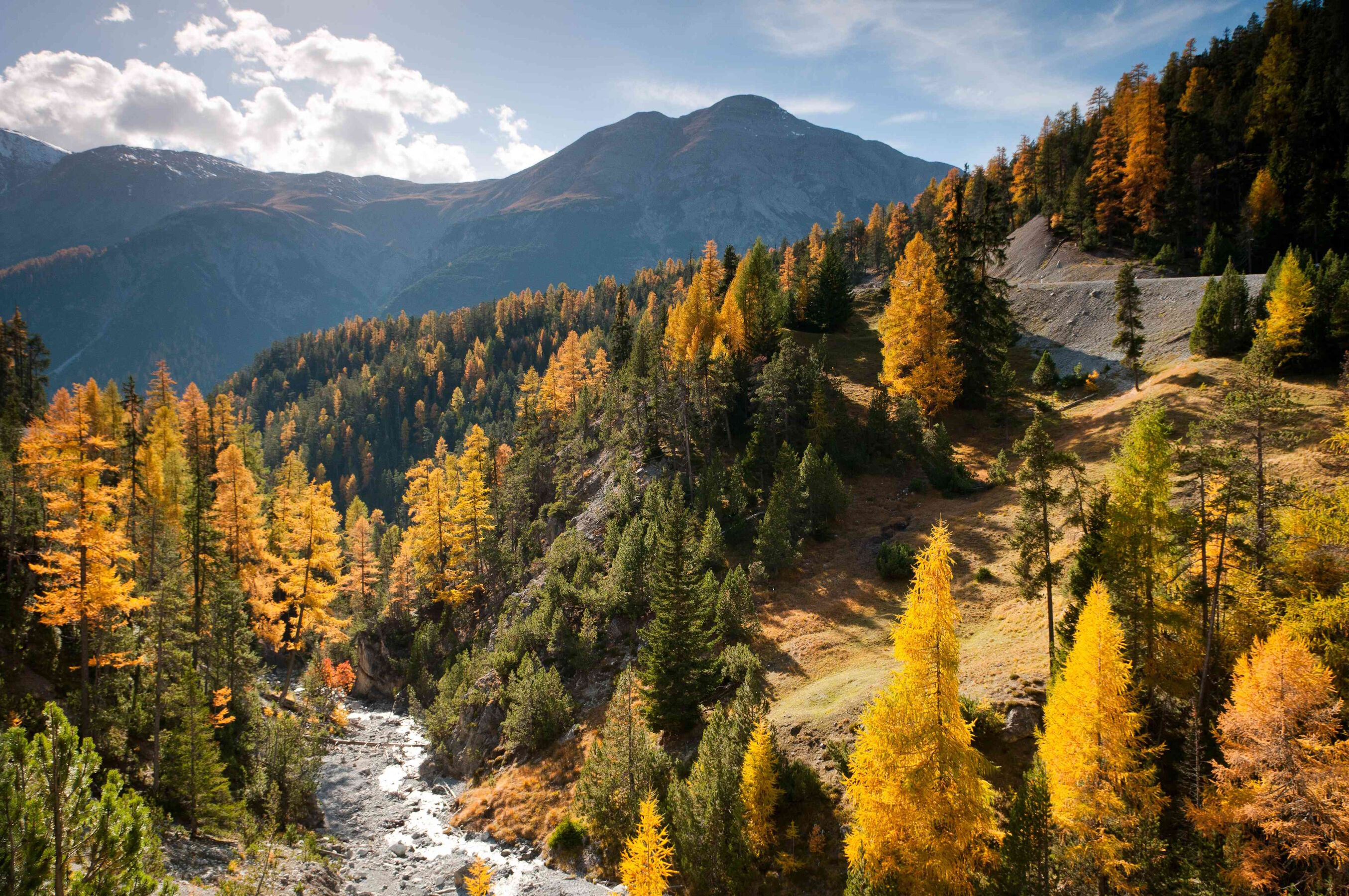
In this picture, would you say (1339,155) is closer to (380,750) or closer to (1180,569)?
(1180,569)

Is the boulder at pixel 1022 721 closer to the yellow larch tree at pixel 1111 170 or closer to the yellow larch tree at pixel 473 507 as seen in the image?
the yellow larch tree at pixel 473 507

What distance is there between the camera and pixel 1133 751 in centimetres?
1692

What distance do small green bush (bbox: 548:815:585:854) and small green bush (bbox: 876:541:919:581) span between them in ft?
77.8

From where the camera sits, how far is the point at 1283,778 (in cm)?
1596

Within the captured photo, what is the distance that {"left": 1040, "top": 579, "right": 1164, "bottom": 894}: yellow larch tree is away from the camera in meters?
16.3

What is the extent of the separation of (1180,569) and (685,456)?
3520 cm

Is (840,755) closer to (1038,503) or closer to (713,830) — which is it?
(713,830)

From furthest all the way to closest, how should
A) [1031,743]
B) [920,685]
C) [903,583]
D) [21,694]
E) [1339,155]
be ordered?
[1339,155], [903,583], [21,694], [1031,743], [920,685]

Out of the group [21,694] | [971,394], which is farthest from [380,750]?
[971,394]

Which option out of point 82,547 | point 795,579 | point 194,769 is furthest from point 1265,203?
point 194,769

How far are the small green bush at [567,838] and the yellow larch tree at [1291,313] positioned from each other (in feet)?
171

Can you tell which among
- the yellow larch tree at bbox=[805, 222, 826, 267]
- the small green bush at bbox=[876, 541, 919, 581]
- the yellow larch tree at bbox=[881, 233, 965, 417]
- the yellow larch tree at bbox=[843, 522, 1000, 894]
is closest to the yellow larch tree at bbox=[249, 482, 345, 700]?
the yellow larch tree at bbox=[843, 522, 1000, 894]

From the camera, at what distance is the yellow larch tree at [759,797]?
22.5 meters

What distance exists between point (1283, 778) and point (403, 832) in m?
41.2
